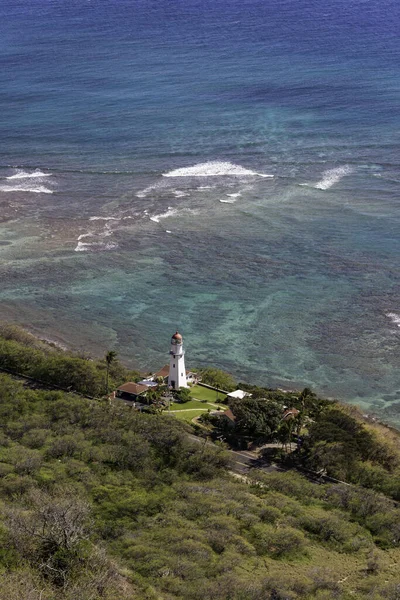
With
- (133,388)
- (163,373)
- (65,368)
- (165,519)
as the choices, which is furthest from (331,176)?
(165,519)

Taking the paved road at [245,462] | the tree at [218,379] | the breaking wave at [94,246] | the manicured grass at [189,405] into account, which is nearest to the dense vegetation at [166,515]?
the paved road at [245,462]

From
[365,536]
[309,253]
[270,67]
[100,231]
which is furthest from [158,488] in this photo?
[270,67]

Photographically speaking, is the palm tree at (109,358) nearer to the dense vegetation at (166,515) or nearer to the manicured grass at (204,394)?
the dense vegetation at (166,515)

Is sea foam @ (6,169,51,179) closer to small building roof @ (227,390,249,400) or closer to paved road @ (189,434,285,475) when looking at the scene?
small building roof @ (227,390,249,400)

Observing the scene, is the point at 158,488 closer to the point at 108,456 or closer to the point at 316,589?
the point at 108,456

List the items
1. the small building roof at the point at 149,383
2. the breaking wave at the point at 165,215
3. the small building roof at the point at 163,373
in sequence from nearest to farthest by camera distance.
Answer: the small building roof at the point at 149,383 < the small building roof at the point at 163,373 < the breaking wave at the point at 165,215

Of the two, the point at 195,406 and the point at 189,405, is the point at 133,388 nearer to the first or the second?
the point at 189,405
